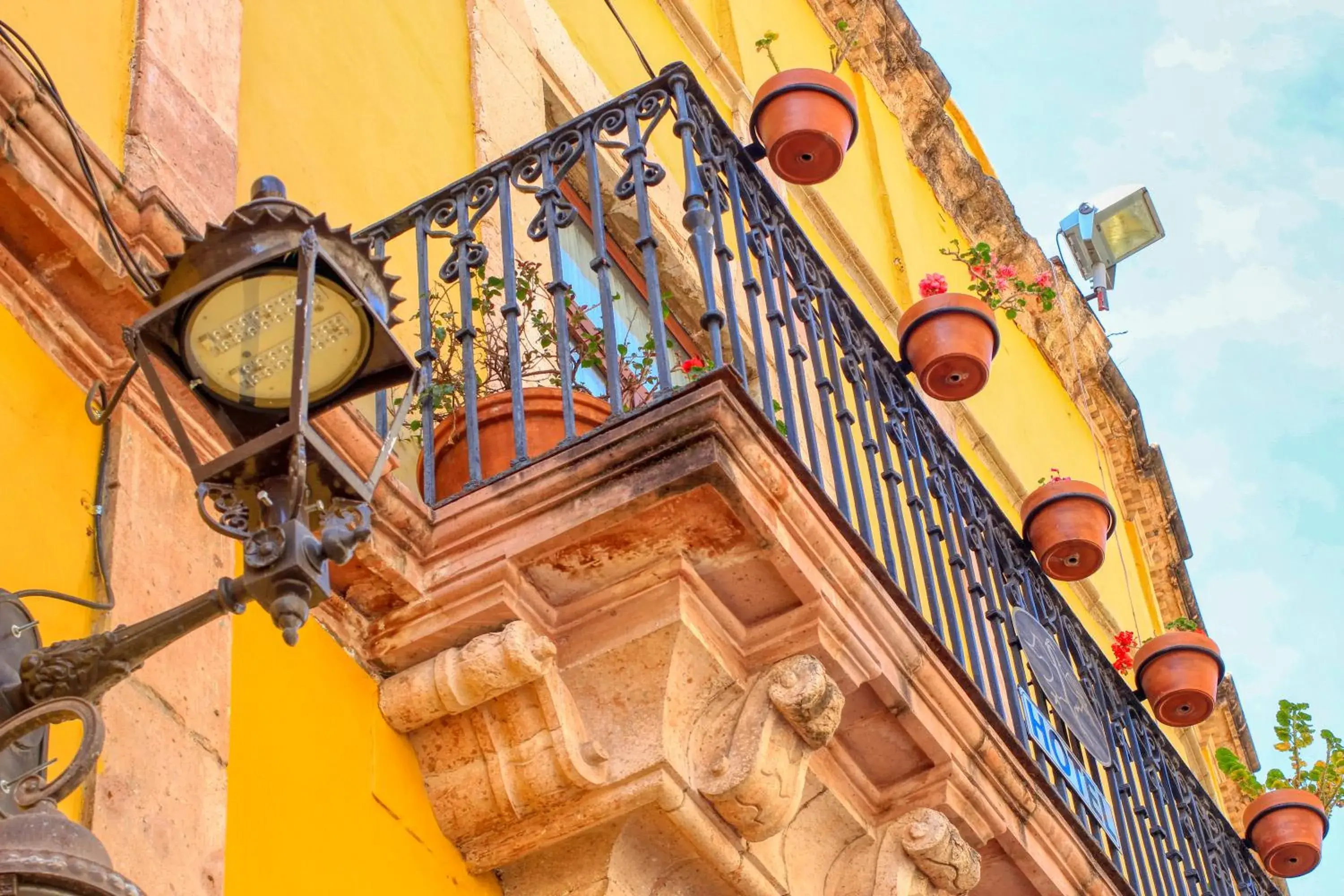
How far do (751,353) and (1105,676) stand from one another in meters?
1.87

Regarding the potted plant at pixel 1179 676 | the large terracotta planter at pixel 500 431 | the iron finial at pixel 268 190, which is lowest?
the iron finial at pixel 268 190

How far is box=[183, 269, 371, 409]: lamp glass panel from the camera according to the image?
3080 mm

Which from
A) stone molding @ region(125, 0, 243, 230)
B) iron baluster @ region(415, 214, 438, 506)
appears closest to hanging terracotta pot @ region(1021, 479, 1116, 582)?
iron baluster @ region(415, 214, 438, 506)

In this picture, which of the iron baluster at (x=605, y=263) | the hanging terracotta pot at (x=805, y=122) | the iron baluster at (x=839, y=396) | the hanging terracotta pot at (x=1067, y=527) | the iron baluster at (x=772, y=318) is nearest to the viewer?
the iron baluster at (x=605, y=263)

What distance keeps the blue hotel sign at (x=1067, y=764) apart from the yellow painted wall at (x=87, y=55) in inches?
129

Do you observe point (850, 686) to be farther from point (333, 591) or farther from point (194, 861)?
point (194, 861)

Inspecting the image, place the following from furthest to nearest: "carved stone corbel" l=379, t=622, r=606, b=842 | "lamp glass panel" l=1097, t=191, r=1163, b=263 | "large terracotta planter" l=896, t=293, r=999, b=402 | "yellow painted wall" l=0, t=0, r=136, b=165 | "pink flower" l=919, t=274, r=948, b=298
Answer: "lamp glass panel" l=1097, t=191, r=1163, b=263 < "pink flower" l=919, t=274, r=948, b=298 < "large terracotta planter" l=896, t=293, r=999, b=402 < "yellow painted wall" l=0, t=0, r=136, b=165 < "carved stone corbel" l=379, t=622, r=606, b=842

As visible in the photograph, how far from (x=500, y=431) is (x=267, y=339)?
72.9 inches

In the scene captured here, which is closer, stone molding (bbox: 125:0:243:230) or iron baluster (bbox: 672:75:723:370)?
stone molding (bbox: 125:0:243:230)

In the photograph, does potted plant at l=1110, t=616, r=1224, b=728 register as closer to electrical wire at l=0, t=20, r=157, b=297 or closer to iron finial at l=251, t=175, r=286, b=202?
electrical wire at l=0, t=20, r=157, b=297

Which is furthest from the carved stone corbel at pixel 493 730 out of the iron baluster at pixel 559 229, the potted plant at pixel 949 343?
the potted plant at pixel 949 343

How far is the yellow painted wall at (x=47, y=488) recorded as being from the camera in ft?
11.6

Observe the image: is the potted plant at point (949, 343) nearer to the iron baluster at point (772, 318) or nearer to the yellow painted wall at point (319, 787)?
the iron baluster at point (772, 318)

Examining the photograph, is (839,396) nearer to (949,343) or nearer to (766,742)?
(766,742)
